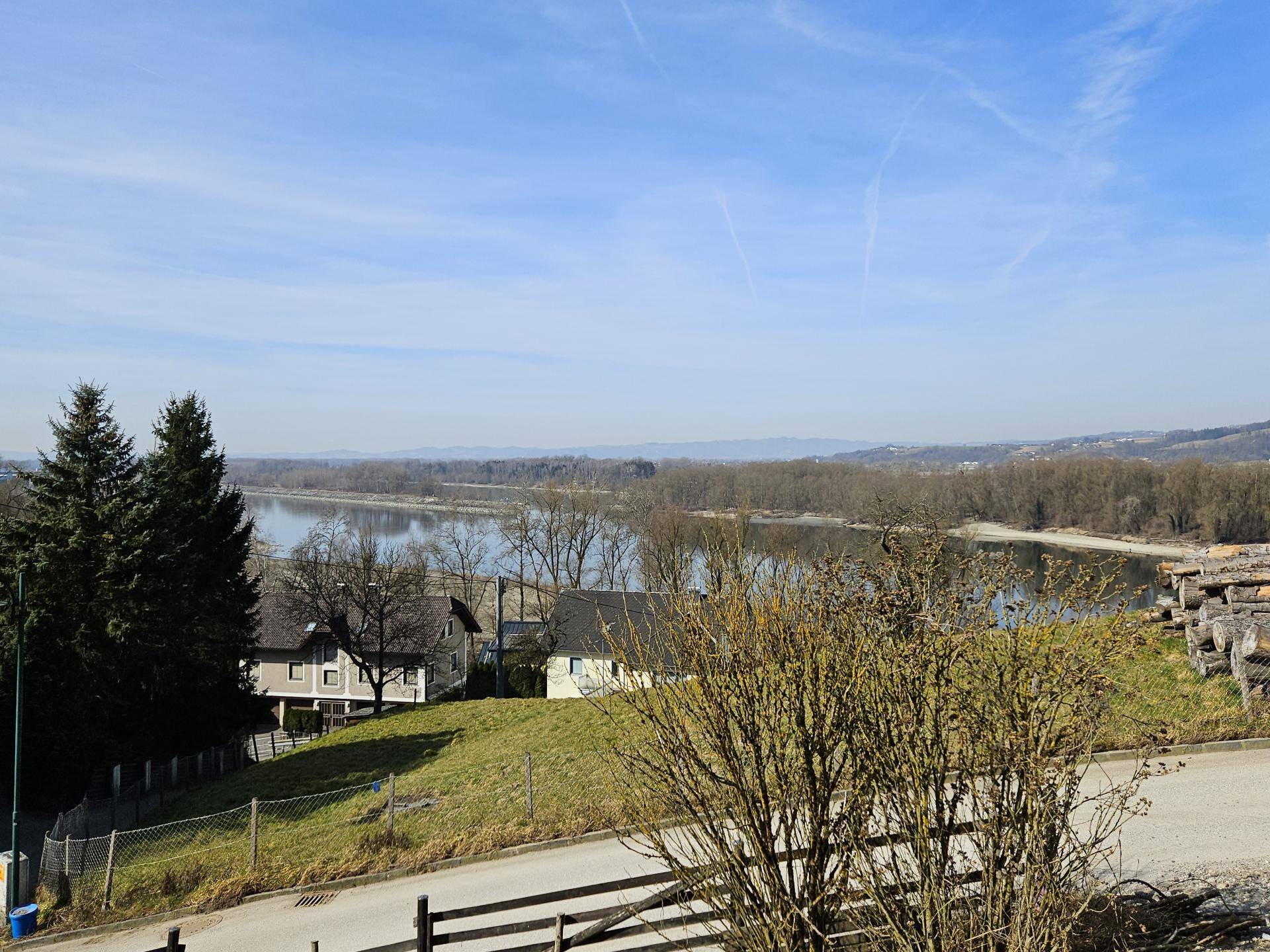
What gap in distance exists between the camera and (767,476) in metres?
120

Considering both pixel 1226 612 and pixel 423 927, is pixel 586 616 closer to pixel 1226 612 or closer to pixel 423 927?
pixel 1226 612

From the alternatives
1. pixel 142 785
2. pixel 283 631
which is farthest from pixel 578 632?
pixel 142 785

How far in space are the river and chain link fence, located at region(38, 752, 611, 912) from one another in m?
8.96

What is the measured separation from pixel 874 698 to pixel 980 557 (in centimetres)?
125

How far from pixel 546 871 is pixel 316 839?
563 cm

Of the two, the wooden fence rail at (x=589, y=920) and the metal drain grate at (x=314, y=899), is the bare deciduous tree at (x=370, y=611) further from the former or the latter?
the wooden fence rail at (x=589, y=920)

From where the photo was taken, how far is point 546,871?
12281mm

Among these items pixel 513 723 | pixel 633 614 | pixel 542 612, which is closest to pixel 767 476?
pixel 542 612

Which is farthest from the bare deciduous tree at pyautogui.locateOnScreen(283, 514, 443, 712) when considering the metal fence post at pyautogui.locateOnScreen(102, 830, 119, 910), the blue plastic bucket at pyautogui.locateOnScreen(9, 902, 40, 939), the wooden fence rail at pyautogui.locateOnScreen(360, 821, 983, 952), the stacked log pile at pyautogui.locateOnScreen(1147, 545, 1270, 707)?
the stacked log pile at pyautogui.locateOnScreen(1147, 545, 1270, 707)

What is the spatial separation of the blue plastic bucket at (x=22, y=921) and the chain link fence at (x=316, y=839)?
57 cm

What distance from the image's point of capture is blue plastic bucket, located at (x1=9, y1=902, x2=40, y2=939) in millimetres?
12641

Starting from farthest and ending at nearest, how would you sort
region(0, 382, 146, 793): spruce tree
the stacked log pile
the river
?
the river → region(0, 382, 146, 793): spruce tree → the stacked log pile

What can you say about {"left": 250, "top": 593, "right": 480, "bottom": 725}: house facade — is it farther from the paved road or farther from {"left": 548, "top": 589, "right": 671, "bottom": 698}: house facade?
the paved road

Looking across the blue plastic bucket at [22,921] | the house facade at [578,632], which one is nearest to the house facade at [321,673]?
the house facade at [578,632]
